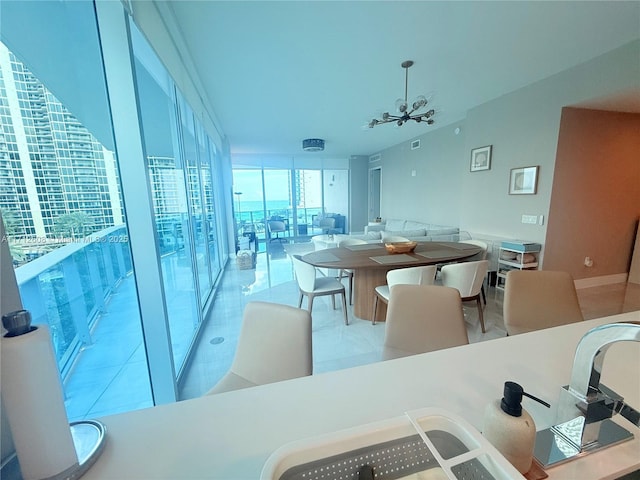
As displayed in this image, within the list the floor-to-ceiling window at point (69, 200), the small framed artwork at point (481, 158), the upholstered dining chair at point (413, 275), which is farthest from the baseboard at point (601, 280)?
the floor-to-ceiling window at point (69, 200)

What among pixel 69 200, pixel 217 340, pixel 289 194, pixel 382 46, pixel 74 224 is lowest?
pixel 217 340

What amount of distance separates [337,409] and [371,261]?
6.70 feet

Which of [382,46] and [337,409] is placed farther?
[382,46]

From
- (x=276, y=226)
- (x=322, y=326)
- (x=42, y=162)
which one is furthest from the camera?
(x=276, y=226)

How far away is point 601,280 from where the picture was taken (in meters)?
3.96

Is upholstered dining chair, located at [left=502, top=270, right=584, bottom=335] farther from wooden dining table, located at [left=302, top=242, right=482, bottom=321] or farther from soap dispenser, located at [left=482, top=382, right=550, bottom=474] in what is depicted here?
soap dispenser, located at [left=482, top=382, right=550, bottom=474]

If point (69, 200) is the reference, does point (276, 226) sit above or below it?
below

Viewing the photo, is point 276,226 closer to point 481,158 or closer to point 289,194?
point 289,194

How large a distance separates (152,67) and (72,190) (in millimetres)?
1418

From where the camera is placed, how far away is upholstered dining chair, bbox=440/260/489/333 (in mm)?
2508

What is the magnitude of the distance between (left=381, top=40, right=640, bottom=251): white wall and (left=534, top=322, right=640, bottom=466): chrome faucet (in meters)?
3.64

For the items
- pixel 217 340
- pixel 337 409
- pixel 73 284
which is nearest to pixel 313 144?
pixel 217 340

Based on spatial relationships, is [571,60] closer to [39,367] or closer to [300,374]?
A: [300,374]

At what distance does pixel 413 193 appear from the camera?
668cm
